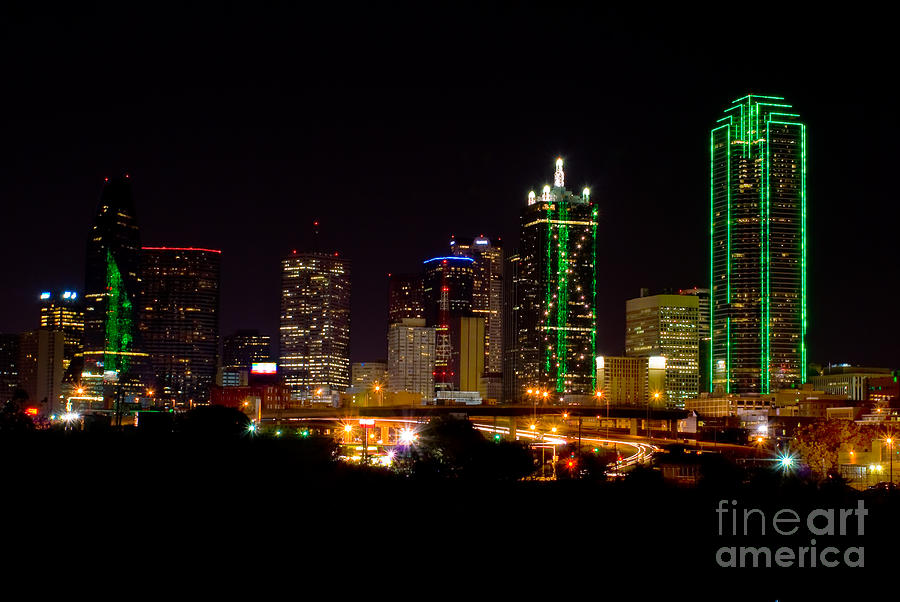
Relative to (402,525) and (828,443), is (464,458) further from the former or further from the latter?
(828,443)

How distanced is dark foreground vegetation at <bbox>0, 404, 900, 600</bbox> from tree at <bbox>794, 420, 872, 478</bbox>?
26302 mm

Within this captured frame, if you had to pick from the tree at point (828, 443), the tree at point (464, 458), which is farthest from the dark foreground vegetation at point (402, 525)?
the tree at point (828, 443)

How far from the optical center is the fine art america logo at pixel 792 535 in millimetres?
55819

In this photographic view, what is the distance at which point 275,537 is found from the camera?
211 ft

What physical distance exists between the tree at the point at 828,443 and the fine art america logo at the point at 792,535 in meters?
44.9

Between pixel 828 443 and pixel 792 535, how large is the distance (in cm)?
6878

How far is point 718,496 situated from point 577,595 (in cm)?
2495

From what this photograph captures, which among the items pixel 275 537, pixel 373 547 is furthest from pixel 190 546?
pixel 373 547

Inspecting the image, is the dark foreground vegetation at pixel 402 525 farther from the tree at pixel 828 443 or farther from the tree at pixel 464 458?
the tree at pixel 828 443

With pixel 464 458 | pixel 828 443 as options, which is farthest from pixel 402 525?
pixel 828 443

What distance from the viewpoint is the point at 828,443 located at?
127250 millimetres

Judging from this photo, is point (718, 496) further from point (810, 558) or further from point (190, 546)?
point (190, 546)

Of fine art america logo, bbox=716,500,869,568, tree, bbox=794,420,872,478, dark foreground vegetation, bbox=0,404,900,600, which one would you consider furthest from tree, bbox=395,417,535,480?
fine art america logo, bbox=716,500,869,568

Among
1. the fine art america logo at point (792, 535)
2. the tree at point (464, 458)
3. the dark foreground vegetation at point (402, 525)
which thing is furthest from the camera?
the tree at point (464, 458)
